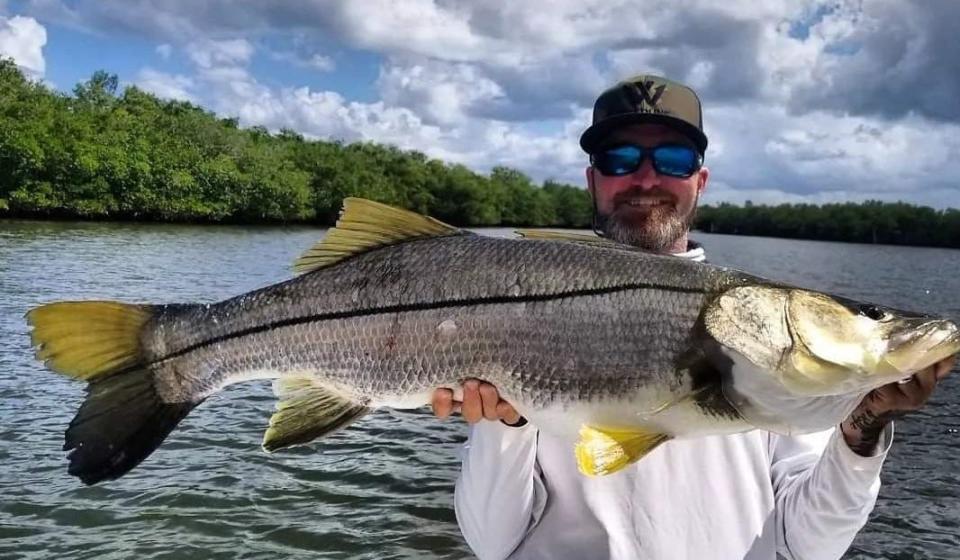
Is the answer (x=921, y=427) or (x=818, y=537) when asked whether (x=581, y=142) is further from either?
(x=921, y=427)

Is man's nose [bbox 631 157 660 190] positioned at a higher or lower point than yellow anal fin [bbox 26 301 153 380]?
higher

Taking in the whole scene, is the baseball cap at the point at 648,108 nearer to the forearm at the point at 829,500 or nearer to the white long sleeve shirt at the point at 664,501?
the white long sleeve shirt at the point at 664,501

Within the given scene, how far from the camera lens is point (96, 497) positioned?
8445 millimetres

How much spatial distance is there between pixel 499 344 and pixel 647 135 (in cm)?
183

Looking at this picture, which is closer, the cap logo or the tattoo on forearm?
the tattoo on forearm

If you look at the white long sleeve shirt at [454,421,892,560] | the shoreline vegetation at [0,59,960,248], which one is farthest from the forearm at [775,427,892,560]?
the shoreline vegetation at [0,59,960,248]

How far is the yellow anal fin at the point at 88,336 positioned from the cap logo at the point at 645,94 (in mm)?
2639

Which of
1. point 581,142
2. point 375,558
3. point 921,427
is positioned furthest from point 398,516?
point 921,427

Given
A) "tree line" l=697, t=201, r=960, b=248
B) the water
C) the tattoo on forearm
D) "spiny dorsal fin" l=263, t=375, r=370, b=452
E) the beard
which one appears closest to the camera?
the tattoo on forearm

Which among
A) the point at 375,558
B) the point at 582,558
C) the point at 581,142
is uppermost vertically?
the point at 581,142

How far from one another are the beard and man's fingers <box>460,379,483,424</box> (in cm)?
142

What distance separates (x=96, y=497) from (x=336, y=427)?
6572 millimetres

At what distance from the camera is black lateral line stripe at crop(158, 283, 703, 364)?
2.96m

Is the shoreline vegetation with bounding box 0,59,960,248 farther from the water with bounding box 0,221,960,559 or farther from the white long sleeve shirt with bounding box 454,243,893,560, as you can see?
the white long sleeve shirt with bounding box 454,243,893,560
